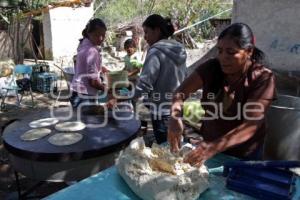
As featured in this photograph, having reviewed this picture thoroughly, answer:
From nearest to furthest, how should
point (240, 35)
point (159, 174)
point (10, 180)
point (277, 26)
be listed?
point (159, 174) → point (240, 35) → point (10, 180) → point (277, 26)

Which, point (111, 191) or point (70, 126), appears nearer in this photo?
point (111, 191)

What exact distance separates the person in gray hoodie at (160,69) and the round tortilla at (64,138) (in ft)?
2.08

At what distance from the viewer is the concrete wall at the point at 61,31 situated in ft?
38.2

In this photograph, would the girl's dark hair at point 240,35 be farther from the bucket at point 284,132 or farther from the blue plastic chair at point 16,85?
the blue plastic chair at point 16,85

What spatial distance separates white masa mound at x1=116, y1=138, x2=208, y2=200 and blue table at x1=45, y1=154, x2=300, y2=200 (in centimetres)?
3

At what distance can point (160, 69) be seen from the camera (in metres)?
3.02

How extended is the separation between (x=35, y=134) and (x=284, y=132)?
1.79 meters

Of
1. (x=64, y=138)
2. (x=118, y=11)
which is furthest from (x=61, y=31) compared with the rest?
(x=64, y=138)

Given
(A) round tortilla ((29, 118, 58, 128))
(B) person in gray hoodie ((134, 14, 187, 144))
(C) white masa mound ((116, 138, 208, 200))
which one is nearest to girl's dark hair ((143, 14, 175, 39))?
(B) person in gray hoodie ((134, 14, 187, 144))

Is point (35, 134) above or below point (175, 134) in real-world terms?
below

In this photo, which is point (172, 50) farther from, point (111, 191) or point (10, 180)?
point (10, 180)

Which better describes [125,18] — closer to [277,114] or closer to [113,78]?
[113,78]

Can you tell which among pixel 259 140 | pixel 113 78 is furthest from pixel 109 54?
pixel 259 140

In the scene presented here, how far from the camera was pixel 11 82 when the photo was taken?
24.3 ft
